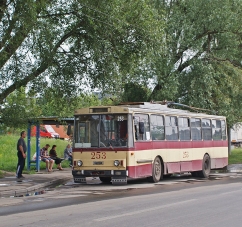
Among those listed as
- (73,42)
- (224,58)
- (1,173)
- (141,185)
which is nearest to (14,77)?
(73,42)

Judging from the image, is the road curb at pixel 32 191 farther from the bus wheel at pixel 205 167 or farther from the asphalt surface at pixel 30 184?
the bus wheel at pixel 205 167

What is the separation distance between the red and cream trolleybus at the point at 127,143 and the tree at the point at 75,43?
2.45 m

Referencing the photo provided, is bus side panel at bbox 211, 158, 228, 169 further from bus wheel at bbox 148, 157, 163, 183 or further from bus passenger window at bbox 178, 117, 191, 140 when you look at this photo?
bus wheel at bbox 148, 157, 163, 183

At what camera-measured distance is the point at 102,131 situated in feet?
64.2

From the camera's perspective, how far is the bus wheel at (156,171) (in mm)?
20891

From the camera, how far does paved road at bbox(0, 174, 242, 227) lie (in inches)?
420

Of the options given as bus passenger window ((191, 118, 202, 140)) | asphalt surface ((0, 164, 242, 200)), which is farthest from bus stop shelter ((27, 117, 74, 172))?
bus passenger window ((191, 118, 202, 140))

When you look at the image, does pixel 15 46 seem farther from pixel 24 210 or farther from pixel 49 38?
pixel 24 210

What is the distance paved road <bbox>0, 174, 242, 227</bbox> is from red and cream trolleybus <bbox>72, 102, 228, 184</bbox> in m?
1.91

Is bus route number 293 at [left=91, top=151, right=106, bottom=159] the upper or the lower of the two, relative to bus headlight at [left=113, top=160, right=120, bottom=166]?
upper

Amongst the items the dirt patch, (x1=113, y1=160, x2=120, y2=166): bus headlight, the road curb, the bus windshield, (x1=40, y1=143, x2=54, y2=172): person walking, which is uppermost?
the bus windshield

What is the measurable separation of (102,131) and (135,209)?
7.24m

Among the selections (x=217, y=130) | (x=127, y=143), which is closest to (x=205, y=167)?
(x=217, y=130)

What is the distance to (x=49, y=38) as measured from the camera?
20391 millimetres
